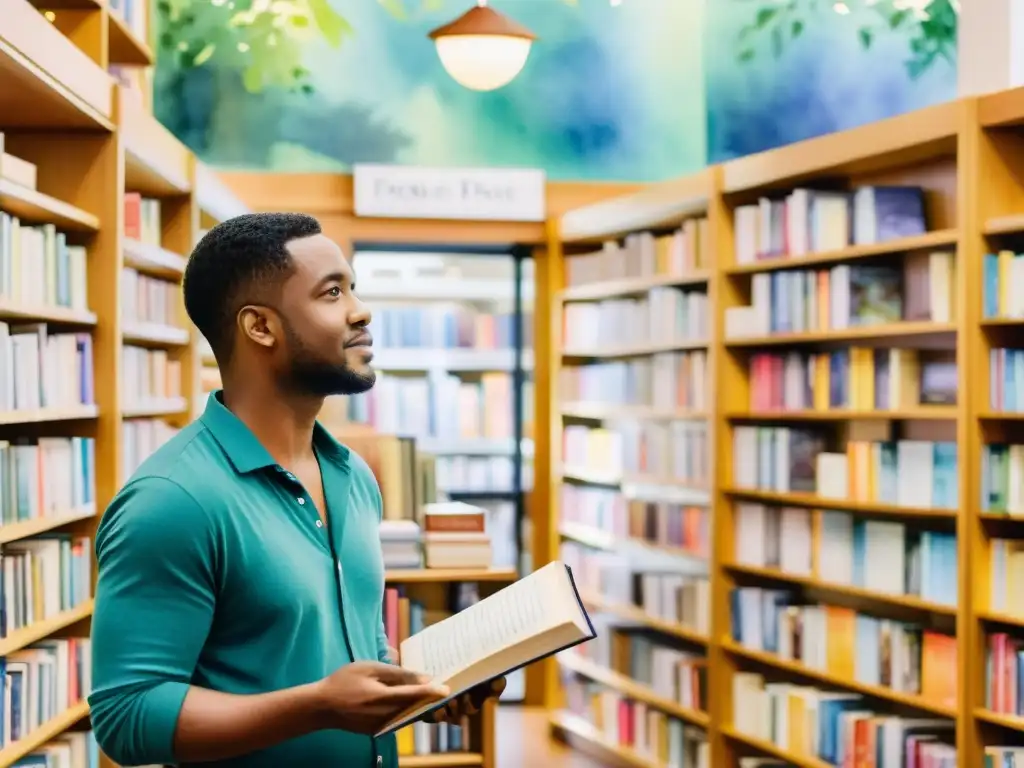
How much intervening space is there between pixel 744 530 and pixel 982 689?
1.62 meters

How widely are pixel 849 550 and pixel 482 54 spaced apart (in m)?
2.73

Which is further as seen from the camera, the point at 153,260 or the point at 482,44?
the point at 482,44

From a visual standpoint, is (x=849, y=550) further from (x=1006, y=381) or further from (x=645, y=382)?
(x=645, y=382)

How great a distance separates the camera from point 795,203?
5.66 meters

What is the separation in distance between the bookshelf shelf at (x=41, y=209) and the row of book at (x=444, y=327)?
3893 millimetres

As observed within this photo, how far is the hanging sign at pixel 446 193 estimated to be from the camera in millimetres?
7824

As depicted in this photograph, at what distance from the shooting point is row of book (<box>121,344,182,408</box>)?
16.2 feet

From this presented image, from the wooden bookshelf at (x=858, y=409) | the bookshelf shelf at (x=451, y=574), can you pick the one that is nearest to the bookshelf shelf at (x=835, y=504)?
the wooden bookshelf at (x=858, y=409)

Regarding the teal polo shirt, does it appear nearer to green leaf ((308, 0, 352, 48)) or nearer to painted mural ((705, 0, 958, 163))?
painted mural ((705, 0, 958, 163))

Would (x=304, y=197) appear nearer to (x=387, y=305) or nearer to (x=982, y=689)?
(x=387, y=305)

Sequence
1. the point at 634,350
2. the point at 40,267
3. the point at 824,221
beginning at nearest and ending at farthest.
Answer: the point at 40,267 < the point at 824,221 < the point at 634,350

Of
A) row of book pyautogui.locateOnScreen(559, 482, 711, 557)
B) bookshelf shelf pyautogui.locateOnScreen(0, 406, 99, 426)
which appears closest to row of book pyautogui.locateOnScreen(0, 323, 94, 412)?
bookshelf shelf pyautogui.locateOnScreen(0, 406, 99, 426)

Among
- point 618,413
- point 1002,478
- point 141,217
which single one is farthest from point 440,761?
point 618,413

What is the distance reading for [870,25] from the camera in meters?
7.68
